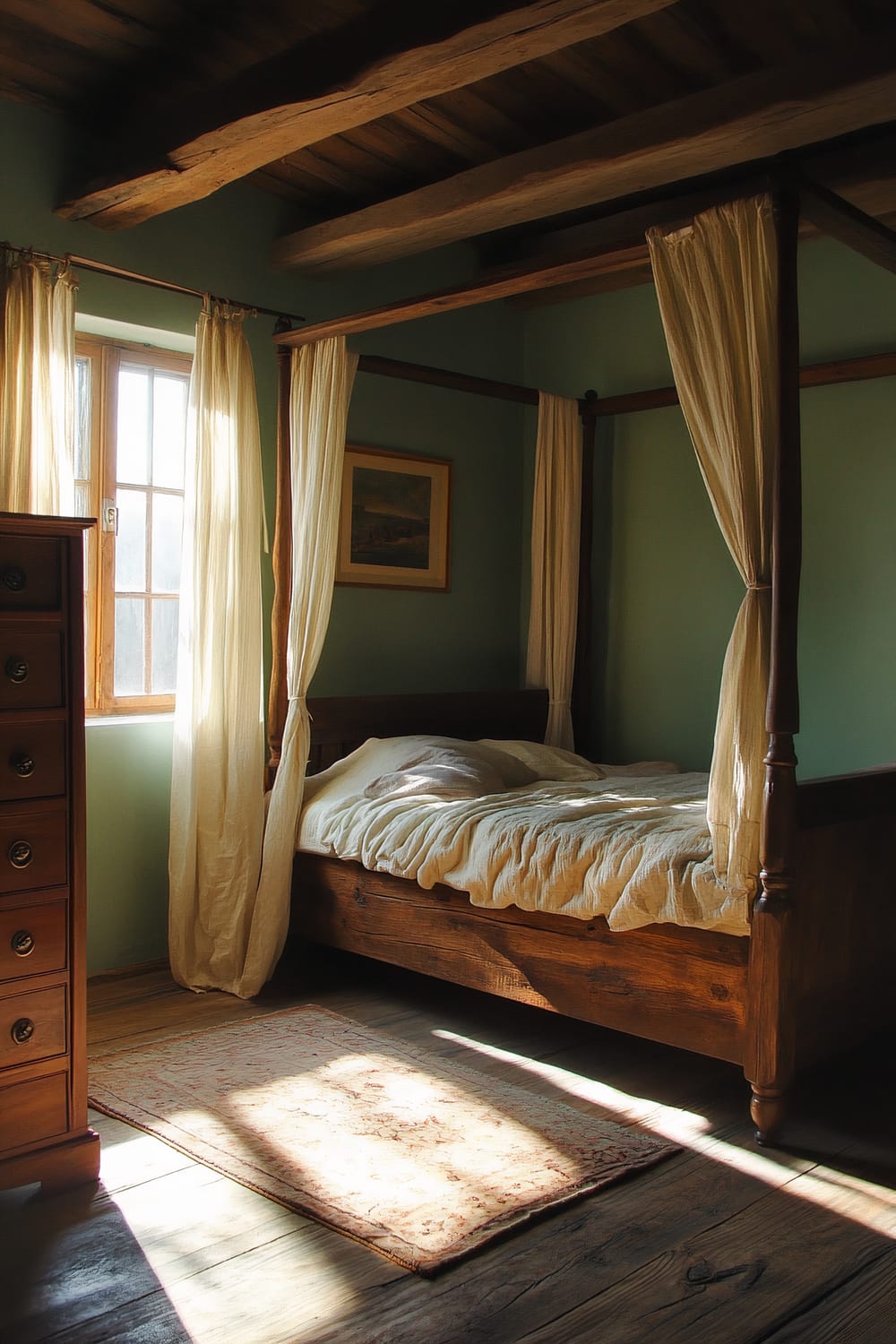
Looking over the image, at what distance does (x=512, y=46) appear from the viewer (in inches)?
105

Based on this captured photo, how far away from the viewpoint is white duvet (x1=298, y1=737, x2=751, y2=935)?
292 centimetres

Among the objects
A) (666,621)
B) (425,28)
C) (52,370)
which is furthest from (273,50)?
(666,621)

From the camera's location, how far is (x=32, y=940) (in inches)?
98.0

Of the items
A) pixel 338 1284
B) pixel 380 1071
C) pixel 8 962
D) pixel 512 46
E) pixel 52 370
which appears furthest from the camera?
pixel 52 370

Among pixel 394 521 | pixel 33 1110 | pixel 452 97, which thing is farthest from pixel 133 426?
pixel 33 1110

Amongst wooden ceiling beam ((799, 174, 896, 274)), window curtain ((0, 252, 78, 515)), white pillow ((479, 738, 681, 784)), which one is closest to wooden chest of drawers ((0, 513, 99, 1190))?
window curtain ((0, 252, 78, 515))

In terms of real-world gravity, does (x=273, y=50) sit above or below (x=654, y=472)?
above

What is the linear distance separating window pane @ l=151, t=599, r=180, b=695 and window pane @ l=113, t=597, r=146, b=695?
0.04m

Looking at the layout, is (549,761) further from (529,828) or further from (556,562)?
(529,828)

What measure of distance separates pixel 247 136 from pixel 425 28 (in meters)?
0.68

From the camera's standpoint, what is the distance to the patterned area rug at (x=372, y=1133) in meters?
2.36

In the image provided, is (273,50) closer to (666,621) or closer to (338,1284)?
(666,621)

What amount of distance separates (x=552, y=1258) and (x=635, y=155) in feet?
9.46

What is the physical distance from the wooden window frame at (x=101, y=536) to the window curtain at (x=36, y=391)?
43 cm
